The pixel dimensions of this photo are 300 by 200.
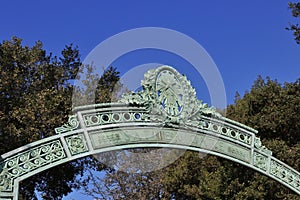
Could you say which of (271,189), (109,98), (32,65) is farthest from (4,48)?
(271,189)

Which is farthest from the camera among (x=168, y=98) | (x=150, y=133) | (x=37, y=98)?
(x=37, y=98)

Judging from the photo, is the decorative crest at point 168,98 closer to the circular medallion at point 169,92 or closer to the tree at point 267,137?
the circular medallion at point 169,92

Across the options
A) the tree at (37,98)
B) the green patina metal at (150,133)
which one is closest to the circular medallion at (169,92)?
the green patina metal at (150,133)

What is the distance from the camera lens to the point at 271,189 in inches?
419

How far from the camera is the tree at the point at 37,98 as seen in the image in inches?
391

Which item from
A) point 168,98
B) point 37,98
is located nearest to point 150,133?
point 168,98

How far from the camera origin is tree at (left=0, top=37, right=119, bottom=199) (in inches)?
391

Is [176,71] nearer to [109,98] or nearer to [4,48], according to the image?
[109,98]

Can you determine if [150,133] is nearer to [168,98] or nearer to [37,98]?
[168,98]

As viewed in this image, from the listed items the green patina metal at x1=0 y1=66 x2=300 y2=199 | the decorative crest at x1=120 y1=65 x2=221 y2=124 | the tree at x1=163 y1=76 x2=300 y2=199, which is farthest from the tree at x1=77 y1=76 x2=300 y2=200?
the decorative crest at x1=120 y1=65 x2=221 y2=124

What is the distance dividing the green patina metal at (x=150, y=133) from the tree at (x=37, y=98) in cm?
447

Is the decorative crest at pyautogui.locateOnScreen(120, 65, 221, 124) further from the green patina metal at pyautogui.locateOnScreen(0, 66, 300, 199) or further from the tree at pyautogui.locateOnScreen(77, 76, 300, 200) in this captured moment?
the tree at pyautogui.locateOnScreen(77, 76, 300, 200)

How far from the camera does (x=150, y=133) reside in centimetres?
576

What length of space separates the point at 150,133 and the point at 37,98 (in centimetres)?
502
